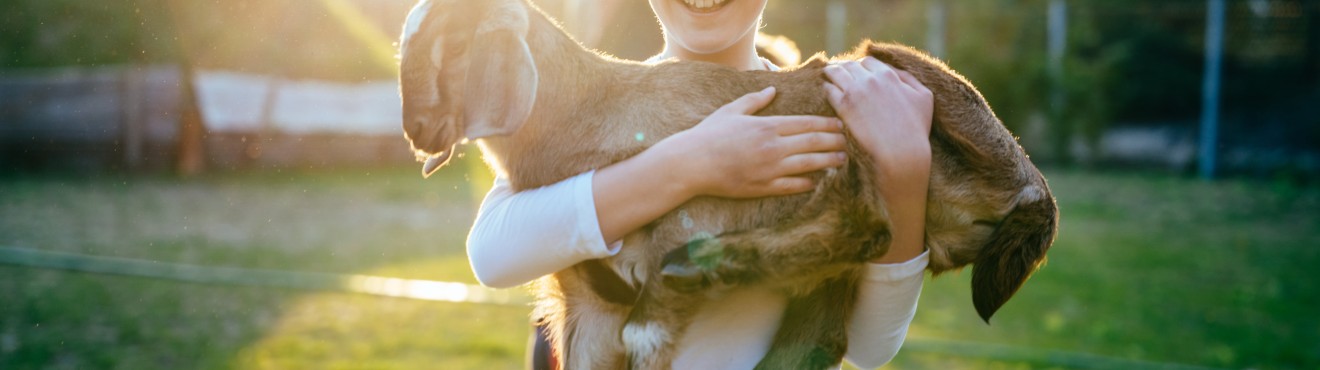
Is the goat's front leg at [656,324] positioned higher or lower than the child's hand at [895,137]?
lower

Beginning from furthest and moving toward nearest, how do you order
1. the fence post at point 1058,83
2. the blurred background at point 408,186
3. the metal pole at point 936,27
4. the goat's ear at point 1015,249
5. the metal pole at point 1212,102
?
the metal pole at point 936,27 < the fence post at point 1058,83 < the metal pole at point 1212,102 < the blurred background at point 408,186 < the goat's ear at point 1015,249

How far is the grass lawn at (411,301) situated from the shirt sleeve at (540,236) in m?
3.59

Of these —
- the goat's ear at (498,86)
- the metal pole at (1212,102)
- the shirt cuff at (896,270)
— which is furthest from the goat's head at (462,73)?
the metal pole at (1212,102)

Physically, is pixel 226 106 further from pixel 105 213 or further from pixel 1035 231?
pixel 1035 231

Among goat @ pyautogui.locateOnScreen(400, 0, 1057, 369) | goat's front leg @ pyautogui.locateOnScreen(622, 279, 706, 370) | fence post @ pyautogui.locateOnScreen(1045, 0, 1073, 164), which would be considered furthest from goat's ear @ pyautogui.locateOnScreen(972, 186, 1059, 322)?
fence post @ pyautogui.locateOnScreen(1045, 0, 1073, 164)

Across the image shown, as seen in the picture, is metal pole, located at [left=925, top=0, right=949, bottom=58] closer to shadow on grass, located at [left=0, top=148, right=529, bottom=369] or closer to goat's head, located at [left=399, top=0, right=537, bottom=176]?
shadow on grass, located at [left=0, top=148, right=529, bottom=369]

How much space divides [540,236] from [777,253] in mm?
464

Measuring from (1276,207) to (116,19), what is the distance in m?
12.1

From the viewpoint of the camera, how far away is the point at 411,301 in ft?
22.9

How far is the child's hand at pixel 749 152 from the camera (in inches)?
82.2

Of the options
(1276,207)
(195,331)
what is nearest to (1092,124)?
(1276,207)

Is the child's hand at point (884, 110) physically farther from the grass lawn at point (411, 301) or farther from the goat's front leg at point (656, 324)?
the grass lawn at point (411, 301)

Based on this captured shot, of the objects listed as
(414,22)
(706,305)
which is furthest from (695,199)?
(414,22)

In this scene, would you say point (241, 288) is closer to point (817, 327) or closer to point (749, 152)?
point (817, 327)
